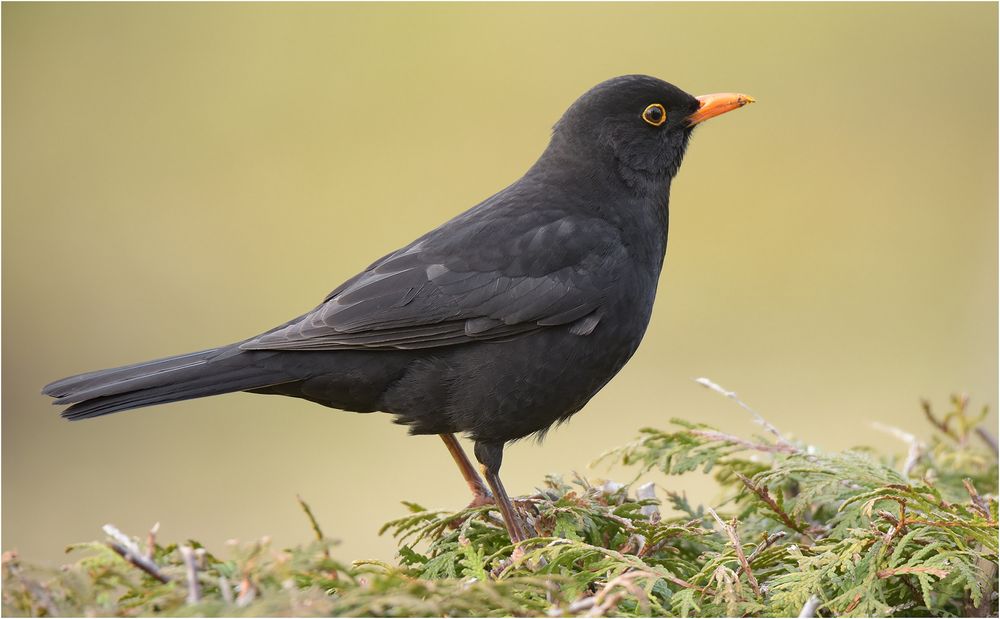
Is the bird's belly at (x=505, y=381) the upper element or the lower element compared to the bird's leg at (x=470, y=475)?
upper

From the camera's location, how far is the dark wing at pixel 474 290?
12.2 feet

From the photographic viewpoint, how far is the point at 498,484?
3.55m

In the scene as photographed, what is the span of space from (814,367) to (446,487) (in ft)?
13.2

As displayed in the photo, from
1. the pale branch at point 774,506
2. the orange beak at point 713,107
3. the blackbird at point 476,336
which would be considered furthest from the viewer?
the orange beak at point 713,107

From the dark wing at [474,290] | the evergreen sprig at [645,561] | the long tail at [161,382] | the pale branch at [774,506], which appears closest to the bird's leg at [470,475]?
the evergreen sprig at [645,561]

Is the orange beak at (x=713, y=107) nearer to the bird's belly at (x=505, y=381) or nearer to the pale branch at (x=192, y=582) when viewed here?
the bird's belly at (x=505, y=381)

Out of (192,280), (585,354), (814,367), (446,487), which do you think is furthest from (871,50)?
(585,354)

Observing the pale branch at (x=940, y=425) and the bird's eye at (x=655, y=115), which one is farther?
the bird's eye at (x=655, y=115)

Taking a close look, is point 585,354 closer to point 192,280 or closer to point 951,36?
point 192,280

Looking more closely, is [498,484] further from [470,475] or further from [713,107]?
[713,107]

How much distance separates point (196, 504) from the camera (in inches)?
366

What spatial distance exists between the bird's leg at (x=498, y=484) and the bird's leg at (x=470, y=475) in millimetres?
140

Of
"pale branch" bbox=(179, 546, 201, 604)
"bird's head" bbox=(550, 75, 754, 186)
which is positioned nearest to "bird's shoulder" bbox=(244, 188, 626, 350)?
"bird's head" bbox=(550, 75, 754, 186)

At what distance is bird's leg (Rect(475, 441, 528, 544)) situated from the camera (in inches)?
125
